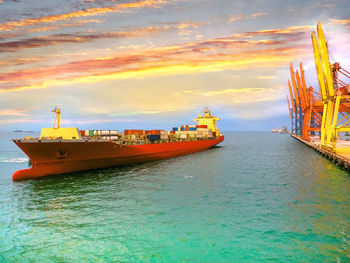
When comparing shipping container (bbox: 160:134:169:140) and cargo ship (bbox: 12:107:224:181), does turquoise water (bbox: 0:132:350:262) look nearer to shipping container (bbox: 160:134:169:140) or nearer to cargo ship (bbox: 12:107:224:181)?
cargo ship (bbox: 12:107:224:181)

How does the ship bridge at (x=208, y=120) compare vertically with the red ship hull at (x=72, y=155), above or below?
above

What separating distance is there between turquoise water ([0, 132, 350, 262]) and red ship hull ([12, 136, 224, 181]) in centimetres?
259

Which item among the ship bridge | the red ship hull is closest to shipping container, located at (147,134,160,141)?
the red ship hull

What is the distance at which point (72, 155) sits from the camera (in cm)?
2733

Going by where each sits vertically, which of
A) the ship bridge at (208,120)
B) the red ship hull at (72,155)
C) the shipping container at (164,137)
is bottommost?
the red ship hull at (72,155)

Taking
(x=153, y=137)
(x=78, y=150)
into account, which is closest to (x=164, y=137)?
(x=153, y=137)

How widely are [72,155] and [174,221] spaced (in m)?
18.6

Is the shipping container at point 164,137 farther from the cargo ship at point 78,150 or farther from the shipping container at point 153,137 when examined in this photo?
the cargo ship at point 78,150

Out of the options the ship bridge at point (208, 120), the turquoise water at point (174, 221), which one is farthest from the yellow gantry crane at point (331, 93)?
the ship bridge at point (208, 120)

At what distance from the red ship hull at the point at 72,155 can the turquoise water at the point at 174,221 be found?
2593 millimetres

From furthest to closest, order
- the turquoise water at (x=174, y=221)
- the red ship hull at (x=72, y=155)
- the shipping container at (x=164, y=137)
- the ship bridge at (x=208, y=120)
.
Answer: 1. the ship bridge at (x=208, y=120)
2. the shipping container at (x=164, y=137)
3. the red ship hull at (x=72, y=155)
4. the turquoise water at (x=174, y=221)

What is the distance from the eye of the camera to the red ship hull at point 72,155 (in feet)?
81.8

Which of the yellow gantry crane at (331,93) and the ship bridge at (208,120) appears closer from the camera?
the yellow gantry crane at (331,93)

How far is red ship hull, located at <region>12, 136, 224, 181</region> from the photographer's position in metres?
24.9
